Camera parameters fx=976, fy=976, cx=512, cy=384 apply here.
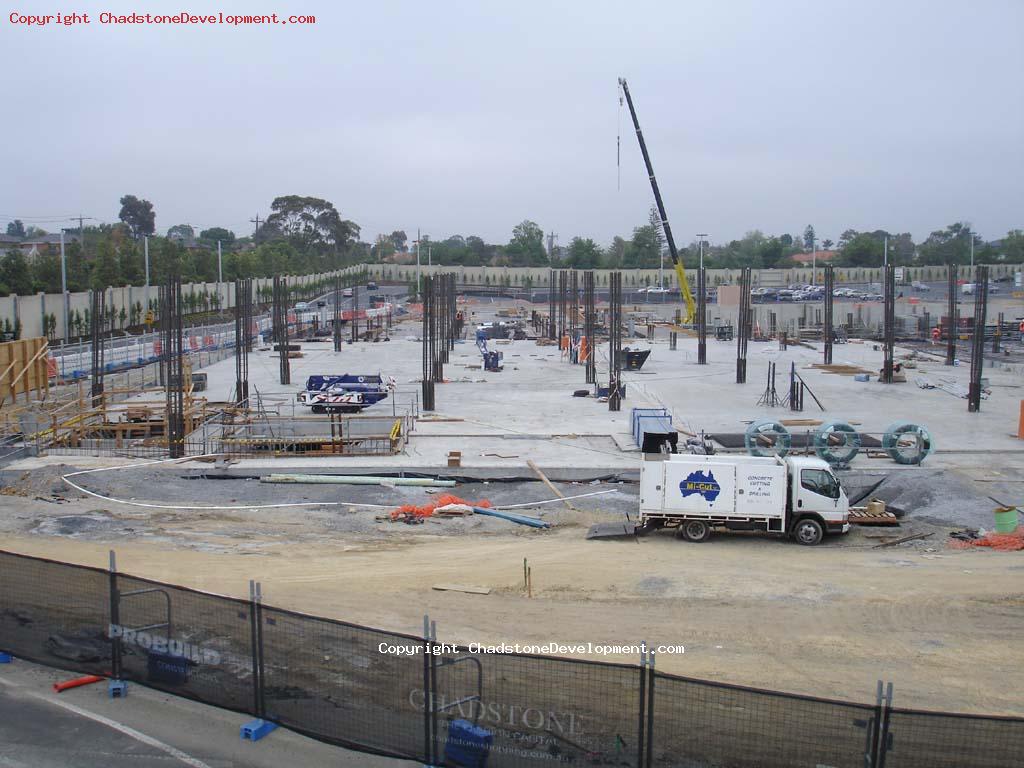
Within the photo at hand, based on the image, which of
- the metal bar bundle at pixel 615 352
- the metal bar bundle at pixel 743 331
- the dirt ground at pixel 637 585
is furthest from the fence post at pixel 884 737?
the metal bar bundle at pixel 743 331

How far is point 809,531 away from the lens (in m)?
17.1

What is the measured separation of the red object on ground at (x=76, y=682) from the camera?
8.99m

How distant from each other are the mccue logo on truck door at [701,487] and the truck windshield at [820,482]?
1.55 metres

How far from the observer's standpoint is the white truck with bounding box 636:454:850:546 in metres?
16.9

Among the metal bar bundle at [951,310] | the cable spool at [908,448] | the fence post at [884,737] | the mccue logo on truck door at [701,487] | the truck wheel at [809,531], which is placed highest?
the metal bar bundle at [951,310]

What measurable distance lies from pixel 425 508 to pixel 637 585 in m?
6.55

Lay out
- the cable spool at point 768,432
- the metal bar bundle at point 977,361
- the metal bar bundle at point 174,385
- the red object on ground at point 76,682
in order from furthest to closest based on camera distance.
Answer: the metal bar bundle at point 977,361 < the metal bar bundle at point 174,385 < the cable spool at point 768,432 < the red object on ground at point 76,682

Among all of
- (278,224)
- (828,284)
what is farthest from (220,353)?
(278,224)

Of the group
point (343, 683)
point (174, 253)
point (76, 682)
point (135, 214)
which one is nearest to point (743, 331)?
point (343, 683)

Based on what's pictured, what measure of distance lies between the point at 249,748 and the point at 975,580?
414 inches

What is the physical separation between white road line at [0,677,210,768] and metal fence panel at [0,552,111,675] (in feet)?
1.53

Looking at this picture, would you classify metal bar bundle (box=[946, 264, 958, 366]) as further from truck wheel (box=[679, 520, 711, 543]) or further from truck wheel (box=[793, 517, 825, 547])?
truck wheel (box=[679, 520, 711, 543])

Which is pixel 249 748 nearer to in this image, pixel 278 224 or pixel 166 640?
pixel 166 640

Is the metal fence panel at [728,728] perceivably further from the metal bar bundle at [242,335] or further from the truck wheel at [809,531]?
the metal bar bundle at [242,335]
